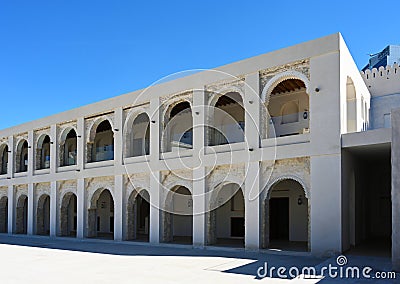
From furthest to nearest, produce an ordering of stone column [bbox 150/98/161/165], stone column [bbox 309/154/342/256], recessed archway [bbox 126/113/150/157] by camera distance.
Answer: recessed archway [bbox 126/113/150/157] < stone column [bbox 150/98/161/165] < stone column [bbox 309/154/342/256]

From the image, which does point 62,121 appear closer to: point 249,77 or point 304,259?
point 249,77

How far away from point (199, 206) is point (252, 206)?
7.59ft

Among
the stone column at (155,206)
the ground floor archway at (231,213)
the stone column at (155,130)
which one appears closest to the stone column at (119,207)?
the stone column at (155,206)

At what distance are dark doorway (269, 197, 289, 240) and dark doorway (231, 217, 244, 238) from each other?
1.51 metres

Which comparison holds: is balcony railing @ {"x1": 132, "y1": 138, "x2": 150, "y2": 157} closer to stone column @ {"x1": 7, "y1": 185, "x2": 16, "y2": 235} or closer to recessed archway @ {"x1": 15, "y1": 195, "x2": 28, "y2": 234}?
recessed archway @ {"x1": 15, "y1": 195, "x2": 28, "y2": 234}

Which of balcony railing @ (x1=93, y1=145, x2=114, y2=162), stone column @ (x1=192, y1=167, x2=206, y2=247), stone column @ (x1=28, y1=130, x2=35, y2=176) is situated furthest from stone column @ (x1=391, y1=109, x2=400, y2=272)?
stone column @ (x1=28, y1=130, x2=35, y2=176)

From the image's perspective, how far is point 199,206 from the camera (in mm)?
15711

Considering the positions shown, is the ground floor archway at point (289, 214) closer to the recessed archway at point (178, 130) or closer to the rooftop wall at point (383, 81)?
the recessed archway at point (178, 130)

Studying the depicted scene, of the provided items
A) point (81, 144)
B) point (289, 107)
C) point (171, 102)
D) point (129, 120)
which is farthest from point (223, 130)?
point (81, 144)

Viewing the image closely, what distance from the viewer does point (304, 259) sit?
1227 cm

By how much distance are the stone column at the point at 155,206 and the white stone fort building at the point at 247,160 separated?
4 cm

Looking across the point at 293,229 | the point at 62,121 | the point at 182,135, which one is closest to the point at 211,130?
the point at 182,135

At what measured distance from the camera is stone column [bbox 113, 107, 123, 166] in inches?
741

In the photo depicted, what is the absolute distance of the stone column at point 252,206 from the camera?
1412 cm
